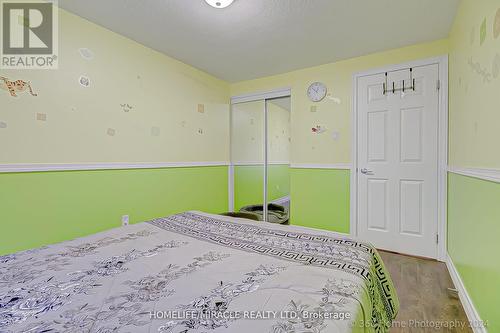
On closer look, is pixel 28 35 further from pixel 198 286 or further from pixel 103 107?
pixel 198 286

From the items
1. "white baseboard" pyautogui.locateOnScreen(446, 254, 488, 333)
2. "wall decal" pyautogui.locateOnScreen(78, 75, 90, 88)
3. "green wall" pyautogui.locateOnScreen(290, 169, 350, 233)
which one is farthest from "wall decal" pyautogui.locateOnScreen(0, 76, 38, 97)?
"white baseboard" pyautogui.locateOnScreen(446, 254, 488, 333)

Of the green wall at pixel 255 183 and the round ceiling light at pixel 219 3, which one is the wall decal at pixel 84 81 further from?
the green wall at pixel 255 183

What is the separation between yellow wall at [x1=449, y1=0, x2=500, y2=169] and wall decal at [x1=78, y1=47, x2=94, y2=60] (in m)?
2.83

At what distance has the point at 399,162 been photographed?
8.42ft

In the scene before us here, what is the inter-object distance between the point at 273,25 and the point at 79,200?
2.37 m

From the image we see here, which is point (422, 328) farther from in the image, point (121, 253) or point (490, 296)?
point (121, 253)

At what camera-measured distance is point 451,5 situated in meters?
1.85

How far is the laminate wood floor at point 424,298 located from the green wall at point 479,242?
0.18m

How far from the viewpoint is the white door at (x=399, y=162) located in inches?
94.7

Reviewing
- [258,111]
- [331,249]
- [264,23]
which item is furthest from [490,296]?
[258,111]

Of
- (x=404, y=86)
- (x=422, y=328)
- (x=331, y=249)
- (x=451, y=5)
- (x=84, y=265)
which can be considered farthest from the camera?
(x=404, y=86)

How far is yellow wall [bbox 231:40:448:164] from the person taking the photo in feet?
8.73

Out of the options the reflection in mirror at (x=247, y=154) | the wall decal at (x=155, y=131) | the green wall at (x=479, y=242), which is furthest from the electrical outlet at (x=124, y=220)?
the green wall at (x=479, y=242)

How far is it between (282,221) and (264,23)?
2605mm
